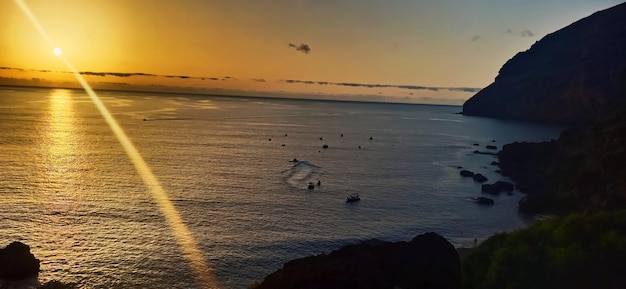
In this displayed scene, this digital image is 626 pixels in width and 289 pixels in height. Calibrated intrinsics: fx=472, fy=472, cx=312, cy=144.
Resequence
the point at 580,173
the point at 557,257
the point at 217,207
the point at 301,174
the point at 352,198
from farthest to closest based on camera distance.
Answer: the point at 301,174
the point at 352,198
the point at 580,173
the point at 217,207
the point at 557,257

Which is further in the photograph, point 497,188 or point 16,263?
point 497,188

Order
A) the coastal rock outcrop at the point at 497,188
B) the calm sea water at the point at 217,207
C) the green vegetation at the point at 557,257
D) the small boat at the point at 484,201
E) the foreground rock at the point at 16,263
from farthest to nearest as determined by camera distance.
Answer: the coastal rock outcrop at the point at 497,188 < the small boat at the point at 484,201 < the calm sea water at the point at 217,207 < the foreground rock at the point at 16,263 < the green vegetation at the point at 557,257

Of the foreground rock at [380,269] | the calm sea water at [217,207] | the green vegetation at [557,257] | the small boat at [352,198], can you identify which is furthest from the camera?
the small boat at [352,198]

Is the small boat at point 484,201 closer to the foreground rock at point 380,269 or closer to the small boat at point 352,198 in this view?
the small boat at point 352,198

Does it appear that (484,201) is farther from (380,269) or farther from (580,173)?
(380,269)

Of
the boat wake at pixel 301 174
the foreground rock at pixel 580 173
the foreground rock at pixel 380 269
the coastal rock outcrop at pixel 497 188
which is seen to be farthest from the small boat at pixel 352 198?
the foreground rock at pixel 380 269

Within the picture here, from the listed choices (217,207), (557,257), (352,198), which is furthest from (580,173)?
(217,207)

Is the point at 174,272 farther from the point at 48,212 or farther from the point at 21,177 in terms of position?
the point at 21,177

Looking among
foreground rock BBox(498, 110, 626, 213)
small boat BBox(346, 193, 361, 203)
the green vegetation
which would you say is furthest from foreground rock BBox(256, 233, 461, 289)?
small boat BBox(346, 193, 361, 203)
